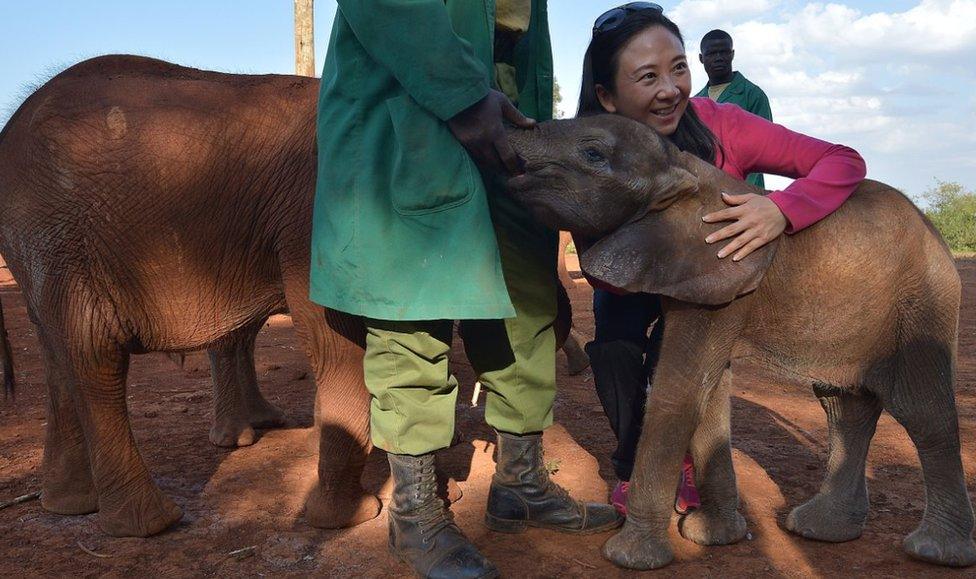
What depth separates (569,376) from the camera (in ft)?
19.4

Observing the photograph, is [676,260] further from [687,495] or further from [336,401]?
[336,401]

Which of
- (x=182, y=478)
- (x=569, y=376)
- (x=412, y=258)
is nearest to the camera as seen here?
(x=412, y=258)

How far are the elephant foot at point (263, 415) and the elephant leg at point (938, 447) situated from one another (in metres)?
3.07

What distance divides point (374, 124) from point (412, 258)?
17.3 inches

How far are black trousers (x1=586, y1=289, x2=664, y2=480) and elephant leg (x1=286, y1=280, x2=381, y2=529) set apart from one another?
0.92 meters

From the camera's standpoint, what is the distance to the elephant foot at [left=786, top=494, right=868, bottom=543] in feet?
Answer: 9.71

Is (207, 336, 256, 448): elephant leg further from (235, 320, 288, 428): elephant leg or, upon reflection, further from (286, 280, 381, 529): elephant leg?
(286, 280, 381, 529): elephant leg

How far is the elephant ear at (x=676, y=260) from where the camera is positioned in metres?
2.67

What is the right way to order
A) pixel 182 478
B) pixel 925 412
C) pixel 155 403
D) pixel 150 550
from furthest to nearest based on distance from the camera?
pixel 155 403, pixel 182 478, pixel 150 550, pixel 925 412

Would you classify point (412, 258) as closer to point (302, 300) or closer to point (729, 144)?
point (302, 300)

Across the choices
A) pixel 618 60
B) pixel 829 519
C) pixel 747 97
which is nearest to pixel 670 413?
pixel 829 519

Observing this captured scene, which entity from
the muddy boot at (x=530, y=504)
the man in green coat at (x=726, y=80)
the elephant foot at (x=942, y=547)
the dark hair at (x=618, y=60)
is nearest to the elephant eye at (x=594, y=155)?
the dark hair at (x=618, y=60)

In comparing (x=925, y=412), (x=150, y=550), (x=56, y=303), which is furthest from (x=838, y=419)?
(x=56, y=303)

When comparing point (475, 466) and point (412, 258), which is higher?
point (412, 258)
